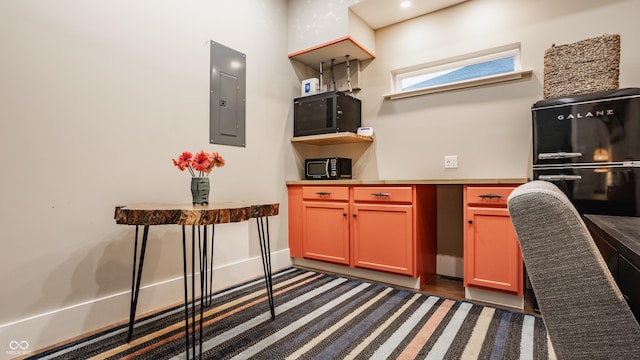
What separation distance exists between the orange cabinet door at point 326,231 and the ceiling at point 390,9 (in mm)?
1781

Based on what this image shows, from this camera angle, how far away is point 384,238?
260 cm

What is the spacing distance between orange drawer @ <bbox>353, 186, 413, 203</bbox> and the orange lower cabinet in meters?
0.42

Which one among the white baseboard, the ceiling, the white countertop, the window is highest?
the ceiling

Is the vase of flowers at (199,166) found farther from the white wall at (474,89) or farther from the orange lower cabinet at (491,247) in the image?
the white wall at (474,89)

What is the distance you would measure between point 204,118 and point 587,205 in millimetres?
2644

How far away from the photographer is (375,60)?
3.31m

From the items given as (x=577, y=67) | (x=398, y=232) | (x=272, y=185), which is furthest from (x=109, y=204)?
(x=577, y=67)

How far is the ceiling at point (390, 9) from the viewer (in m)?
2.83

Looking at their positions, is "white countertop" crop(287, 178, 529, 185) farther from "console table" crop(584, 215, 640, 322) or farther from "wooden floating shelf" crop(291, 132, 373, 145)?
"console table" crop(584, 215, 640, 322)

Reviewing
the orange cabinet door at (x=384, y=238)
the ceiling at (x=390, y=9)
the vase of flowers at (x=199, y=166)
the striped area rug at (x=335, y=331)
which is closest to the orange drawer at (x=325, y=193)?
the orange cabinet door at (x=384, y=238)

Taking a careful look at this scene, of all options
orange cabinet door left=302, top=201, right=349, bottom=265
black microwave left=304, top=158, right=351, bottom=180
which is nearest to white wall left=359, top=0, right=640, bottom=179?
black microwave left=304, top=158, right=351, bottom=180

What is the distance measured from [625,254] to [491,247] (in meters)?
1.66

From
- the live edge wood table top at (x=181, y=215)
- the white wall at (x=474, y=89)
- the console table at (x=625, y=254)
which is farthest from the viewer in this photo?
the white wall at (x=474, y=89)

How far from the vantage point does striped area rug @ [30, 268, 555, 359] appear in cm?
158
